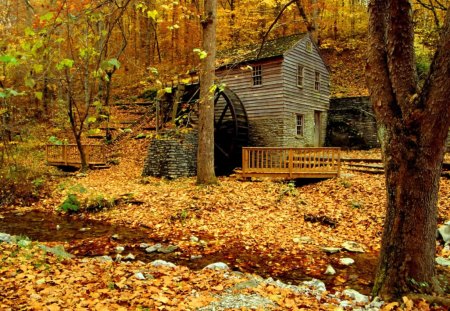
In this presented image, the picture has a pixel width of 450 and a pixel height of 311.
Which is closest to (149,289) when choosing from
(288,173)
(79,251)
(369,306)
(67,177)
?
(369,306)

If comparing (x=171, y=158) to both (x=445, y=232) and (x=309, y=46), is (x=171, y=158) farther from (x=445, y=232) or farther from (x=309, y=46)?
(x=309, y=46)

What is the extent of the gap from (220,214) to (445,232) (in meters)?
5.49

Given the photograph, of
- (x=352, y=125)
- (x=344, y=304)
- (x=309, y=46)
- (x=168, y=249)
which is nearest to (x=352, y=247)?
(x=344, y=304)

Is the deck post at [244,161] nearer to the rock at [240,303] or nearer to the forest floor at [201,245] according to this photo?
the forest floor at [201,245]

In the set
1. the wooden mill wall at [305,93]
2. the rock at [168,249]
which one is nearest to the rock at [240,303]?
the rock at [168,249]

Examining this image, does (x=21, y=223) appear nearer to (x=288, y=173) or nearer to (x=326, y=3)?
(x=288, y=173)

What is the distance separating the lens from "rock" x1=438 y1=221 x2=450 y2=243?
714 cm

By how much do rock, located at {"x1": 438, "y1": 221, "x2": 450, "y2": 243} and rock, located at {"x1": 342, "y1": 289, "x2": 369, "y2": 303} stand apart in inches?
149

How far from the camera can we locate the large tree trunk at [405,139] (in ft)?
11.7

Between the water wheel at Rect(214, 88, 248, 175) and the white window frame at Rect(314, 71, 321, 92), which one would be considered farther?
the white window frame at Rect(314, 71, 321, 92)

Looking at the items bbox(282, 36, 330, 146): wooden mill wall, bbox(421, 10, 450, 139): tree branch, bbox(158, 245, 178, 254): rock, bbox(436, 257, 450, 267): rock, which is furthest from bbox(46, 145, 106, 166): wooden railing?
bbox(421, 10, 450, 139): tree branch

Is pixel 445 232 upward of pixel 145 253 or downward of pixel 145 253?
upward

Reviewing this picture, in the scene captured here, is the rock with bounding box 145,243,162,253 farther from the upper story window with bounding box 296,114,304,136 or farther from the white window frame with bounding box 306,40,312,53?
the white window frame with bounding box 306,40,312,53

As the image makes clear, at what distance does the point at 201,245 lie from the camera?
280 inches
